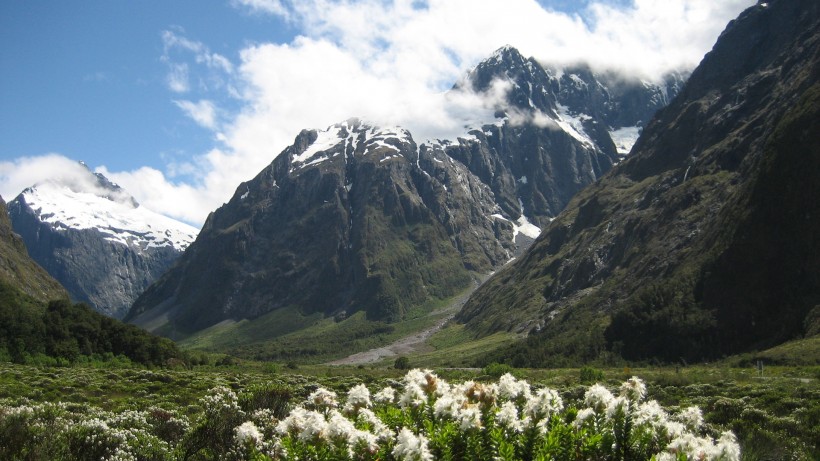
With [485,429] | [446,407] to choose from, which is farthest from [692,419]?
[446,407]

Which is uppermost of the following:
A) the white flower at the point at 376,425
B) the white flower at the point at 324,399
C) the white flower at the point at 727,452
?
the white flower at the point at 324,399

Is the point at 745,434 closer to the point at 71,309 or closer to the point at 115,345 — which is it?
the point at 115,345

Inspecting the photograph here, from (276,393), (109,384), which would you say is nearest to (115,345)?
(109,384)

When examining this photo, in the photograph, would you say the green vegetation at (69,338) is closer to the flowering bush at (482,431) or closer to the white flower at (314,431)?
the flowering bush at (482,431)

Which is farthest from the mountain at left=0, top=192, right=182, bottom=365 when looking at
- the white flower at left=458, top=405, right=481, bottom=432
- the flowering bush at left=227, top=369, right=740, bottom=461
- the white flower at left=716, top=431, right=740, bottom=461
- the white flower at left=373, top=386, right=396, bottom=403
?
the white flower at left=716, top=431, right=740, bottom=461

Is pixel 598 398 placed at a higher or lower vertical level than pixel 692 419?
higher

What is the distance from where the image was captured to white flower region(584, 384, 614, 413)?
14.7m

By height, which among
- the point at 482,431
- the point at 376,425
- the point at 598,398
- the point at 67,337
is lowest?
the point at 482,431

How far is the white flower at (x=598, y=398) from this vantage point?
14695mm

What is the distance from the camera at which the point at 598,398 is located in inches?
584

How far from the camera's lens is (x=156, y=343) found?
390 feet

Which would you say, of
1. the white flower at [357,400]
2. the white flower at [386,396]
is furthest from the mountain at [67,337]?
the white flower at [357,400]

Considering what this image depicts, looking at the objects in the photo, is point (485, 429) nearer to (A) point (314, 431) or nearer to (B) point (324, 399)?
(A) point (314, 431)

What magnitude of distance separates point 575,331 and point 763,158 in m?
69.5
